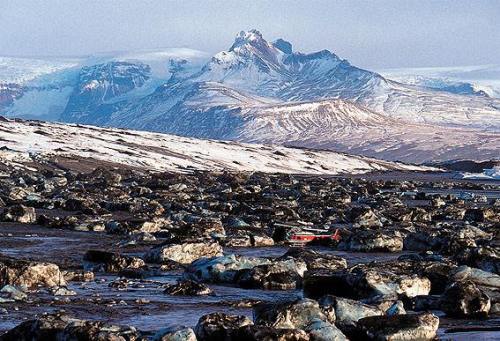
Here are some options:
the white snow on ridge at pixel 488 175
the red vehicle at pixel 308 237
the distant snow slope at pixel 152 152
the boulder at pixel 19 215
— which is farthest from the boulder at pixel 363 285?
the white snow on ridge at pixel 488 175

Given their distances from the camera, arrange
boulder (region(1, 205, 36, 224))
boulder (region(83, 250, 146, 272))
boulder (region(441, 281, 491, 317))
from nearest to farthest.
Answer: boulder (region(441, 281, 491, 317)) < boulder (region(83, 250, 146, 272)) < boulder (region(1, 205, 36, 224))

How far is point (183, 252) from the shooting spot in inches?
1033

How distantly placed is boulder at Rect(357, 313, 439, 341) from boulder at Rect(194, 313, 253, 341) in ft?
6.94

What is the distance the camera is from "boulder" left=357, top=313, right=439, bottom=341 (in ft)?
46.2

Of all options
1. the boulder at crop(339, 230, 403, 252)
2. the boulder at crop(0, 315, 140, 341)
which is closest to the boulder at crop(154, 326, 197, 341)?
the boulder at crop(0, 315, 140, 341)

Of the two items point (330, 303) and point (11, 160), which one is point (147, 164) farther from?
point (330, 303)

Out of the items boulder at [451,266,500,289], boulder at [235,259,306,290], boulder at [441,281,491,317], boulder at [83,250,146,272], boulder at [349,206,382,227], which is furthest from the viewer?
boulder at [349,206,382,227]

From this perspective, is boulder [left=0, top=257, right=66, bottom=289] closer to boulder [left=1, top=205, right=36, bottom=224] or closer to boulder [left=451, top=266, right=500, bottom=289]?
boulder [left=451, top=266, right=500, bottom=289]

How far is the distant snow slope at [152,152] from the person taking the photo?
12962cm

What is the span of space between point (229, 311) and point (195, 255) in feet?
29.1

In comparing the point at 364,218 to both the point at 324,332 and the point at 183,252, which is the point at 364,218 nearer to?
the point at 183,252

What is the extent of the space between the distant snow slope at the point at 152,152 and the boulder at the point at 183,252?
83.2 metres

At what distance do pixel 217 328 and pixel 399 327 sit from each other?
3.03 meters

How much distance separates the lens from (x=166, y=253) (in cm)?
2588
